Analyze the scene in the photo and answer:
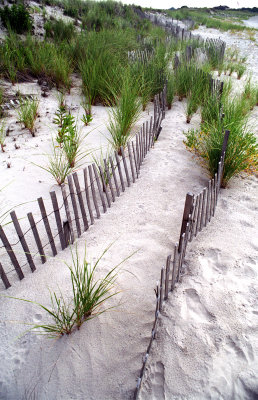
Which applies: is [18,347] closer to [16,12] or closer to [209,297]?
[209,297]

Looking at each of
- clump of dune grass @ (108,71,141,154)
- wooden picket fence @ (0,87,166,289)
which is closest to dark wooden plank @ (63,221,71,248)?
wooden picket fence @ (0,87,166,289)

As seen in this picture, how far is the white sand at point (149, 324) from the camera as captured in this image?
4.66ft

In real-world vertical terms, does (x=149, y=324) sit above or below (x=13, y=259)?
below

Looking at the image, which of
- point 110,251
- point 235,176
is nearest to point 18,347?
point 110,251

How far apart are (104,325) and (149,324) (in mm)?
295

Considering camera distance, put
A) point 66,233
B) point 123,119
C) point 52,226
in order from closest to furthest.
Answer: point 66,233, point 52,226, point 123,119

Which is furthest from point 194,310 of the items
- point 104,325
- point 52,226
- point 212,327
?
point 52,226

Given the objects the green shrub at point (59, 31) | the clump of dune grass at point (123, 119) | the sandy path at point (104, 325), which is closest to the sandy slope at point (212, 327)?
the sandy path at point (104, 325)

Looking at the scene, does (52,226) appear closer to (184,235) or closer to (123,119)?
(184,235)

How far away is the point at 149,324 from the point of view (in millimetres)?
1671

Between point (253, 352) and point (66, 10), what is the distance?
11666 mm

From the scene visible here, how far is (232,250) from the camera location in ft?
6.97

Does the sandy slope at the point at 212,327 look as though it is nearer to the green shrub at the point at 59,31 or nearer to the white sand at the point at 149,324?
the white sand at the point at 149,324

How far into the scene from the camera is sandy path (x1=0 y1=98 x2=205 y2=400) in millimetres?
1445
